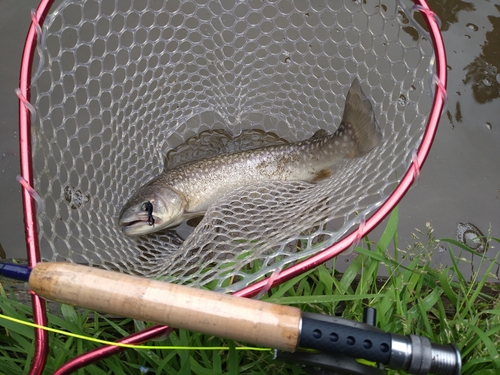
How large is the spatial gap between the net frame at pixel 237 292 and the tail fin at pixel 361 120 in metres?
0.64

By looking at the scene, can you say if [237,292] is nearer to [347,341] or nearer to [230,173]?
[347,341]

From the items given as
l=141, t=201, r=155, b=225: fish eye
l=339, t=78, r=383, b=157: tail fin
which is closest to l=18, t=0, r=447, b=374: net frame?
l=339, t=78, r=383, b=157: tail fin

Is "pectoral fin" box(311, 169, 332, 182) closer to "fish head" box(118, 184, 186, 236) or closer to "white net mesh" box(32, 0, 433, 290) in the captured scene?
"white net mesh" box(32, 0, 433, 290)

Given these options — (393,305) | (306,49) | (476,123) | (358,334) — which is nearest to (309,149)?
(306,49)

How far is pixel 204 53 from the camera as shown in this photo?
2.46 meters

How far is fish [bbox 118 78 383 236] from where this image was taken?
6.71 ft

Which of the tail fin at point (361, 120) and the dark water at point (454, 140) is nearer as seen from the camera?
the tail fin at point (361, 120)

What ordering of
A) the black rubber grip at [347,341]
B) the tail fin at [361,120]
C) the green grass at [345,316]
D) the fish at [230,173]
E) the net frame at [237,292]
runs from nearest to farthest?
the black rubber grip at [347,341] → the net frame at [237,292] → the green grass at [345,316] → the tail fin at [361,120] → the fish at [230,173]

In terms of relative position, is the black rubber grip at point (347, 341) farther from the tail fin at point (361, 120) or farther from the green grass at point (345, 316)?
the tail fin at point (361, 120)

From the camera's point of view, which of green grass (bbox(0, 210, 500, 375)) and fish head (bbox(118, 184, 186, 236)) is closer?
green grass (bbox(0, 210, 500, 375))

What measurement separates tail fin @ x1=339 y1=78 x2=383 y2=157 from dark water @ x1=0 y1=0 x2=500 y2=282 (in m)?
0.48

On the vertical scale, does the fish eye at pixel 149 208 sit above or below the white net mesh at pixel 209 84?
below

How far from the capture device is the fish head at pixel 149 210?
206cm

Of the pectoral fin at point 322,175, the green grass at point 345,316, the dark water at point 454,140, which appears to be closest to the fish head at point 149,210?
the green grass at point 345,316
